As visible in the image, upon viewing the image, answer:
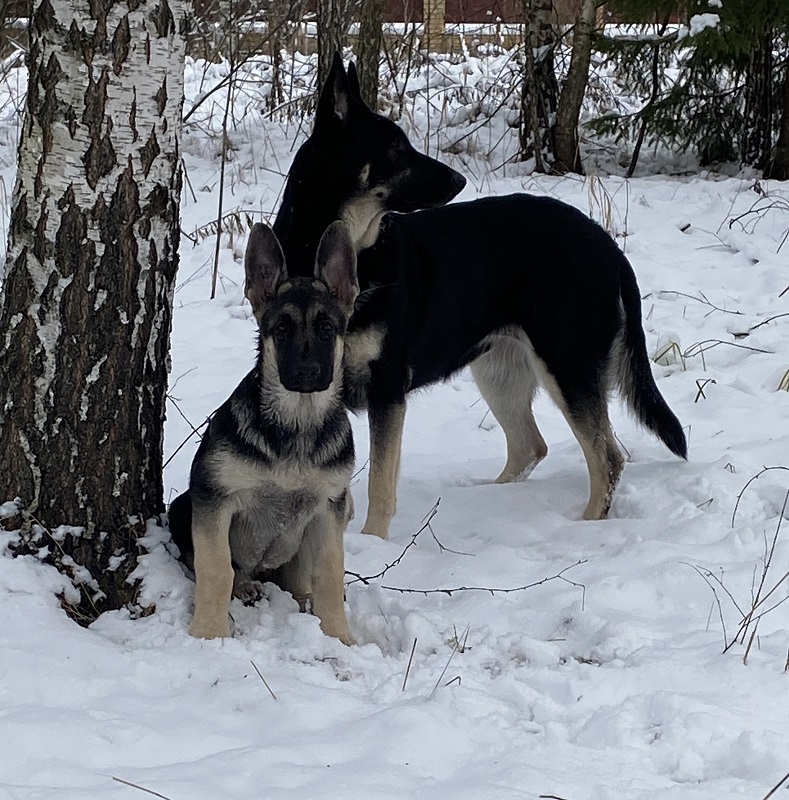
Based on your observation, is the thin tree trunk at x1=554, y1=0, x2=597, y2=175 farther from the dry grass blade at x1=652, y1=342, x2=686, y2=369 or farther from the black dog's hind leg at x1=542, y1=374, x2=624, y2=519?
the black dog's hind leg at x1=542, y1=374, x2=624, y2=519

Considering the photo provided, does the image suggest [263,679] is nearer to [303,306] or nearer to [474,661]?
[474,661]

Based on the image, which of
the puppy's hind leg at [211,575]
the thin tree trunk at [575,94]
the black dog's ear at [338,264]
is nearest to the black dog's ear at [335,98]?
the black dog's ear at [338,264]

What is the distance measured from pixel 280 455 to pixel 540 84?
822 centimetres

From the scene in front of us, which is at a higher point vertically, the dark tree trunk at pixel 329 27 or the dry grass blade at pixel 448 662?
the dark tree trunk at pixel 329 27

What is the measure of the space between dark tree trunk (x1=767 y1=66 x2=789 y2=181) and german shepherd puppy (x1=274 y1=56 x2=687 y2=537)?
230 inches

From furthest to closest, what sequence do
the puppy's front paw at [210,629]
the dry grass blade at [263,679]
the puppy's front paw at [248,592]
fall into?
the puppy's front paw at [248,592] < the puppy's front paw at [210,629] < the dry grass blade at [263,679]

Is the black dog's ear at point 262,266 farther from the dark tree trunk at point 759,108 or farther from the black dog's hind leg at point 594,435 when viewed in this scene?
the dark tree trunk at point 759,108

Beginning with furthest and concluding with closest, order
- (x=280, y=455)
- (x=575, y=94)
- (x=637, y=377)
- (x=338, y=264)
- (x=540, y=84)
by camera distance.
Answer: (x=540, y=84), (x=575, y=94), (x=637, y=377), (x=338, y=264), (x=280, y=455)

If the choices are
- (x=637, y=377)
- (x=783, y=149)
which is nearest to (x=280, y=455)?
(x=637, y=377)

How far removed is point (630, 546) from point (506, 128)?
28.0ft

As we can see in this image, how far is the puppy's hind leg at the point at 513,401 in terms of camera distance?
596 cm

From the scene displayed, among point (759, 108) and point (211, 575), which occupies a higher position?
point (759, 108)

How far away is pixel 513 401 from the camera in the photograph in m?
6.04

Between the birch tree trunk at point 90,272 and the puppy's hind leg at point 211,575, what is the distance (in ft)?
1.03
